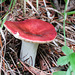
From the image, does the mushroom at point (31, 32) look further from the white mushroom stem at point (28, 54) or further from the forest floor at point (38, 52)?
the forest floor at point (38, 52)

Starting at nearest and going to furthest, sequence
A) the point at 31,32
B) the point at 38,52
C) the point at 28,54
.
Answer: the point at 31,32 < the point at 28,54 < the point at 38,52

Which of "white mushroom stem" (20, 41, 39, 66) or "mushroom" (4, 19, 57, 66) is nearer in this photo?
"mushroom" (4, 19, 57, 66)

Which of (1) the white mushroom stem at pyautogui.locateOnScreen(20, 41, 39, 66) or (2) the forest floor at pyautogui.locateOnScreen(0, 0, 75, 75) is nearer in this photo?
(2) the forest floor at pyautogui.locateOnScreen(0, 0, 75, 75)

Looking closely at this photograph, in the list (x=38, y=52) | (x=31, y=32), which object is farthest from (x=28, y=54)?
(x=31, y=32)

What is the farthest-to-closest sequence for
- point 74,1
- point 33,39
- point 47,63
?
point 74,1 → point 47,63 → point 33,39

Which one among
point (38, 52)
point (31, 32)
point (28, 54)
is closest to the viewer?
point (31, 32)

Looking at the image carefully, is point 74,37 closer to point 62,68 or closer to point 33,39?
point 62,68

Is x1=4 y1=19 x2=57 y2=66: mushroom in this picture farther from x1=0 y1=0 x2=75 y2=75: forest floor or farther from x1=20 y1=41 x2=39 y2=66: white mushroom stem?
x1=0 y1=0 x2=75 y2=75: forest floor

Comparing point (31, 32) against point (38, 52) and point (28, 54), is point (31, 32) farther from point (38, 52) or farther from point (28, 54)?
point (38, 52)

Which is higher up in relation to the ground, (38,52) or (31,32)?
(31,32)

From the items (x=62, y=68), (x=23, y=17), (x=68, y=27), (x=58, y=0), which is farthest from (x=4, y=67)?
(x=58, y=0)

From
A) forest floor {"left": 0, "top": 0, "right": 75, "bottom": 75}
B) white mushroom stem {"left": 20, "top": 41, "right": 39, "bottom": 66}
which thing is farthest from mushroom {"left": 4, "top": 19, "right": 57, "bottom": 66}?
forest floor {"left": 0, "top": 0, "right": 75, "bottom": 75}
